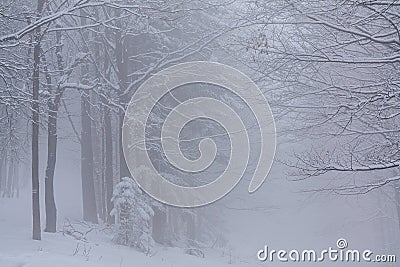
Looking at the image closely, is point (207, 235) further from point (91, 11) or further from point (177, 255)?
point (91, 11)

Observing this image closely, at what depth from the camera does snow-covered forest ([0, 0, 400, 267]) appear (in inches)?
315

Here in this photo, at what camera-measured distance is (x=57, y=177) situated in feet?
184

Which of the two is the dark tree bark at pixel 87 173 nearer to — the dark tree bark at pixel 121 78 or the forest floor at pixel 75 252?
the dark tree bark at pixel 121 78

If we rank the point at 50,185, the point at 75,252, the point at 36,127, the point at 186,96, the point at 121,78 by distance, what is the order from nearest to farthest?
the point at 75,252
the point at 36,127
the point at 50,185
the point at 121,78
the point at 186,96

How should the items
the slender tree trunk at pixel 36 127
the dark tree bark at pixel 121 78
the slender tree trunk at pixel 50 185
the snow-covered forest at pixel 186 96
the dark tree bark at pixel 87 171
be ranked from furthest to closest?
1. the dark tree bark at pixel 87 171
2. the dark tree bark at pixel 121 78
3. the slender tree trunk at pixel 50 185
4. the slender tree trunk at pixel 36 127
5. the snow-covered forest at pixel 186 96

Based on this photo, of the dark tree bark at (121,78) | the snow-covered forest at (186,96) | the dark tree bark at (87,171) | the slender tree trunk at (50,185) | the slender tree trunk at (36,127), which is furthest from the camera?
the dark tree bark at (87,171)

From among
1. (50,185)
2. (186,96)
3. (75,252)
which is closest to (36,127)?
(50,185)

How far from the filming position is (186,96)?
19.0 m

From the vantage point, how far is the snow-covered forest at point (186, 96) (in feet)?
26.2

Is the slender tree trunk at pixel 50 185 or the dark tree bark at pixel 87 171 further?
the dark tree bark at pixel 87 171

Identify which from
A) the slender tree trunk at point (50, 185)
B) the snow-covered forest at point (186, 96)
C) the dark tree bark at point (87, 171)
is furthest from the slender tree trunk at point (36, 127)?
the dark tree bark at point (87, 171)

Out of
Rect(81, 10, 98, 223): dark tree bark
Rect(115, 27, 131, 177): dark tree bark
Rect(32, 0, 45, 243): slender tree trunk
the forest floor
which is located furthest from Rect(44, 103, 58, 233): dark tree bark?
Rect(81, 10, 98, 223): dark tree bark

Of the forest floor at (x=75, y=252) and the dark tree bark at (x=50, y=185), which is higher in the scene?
the dark tree bark at (x=50, y=185)

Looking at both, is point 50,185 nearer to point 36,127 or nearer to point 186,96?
point 36,127
